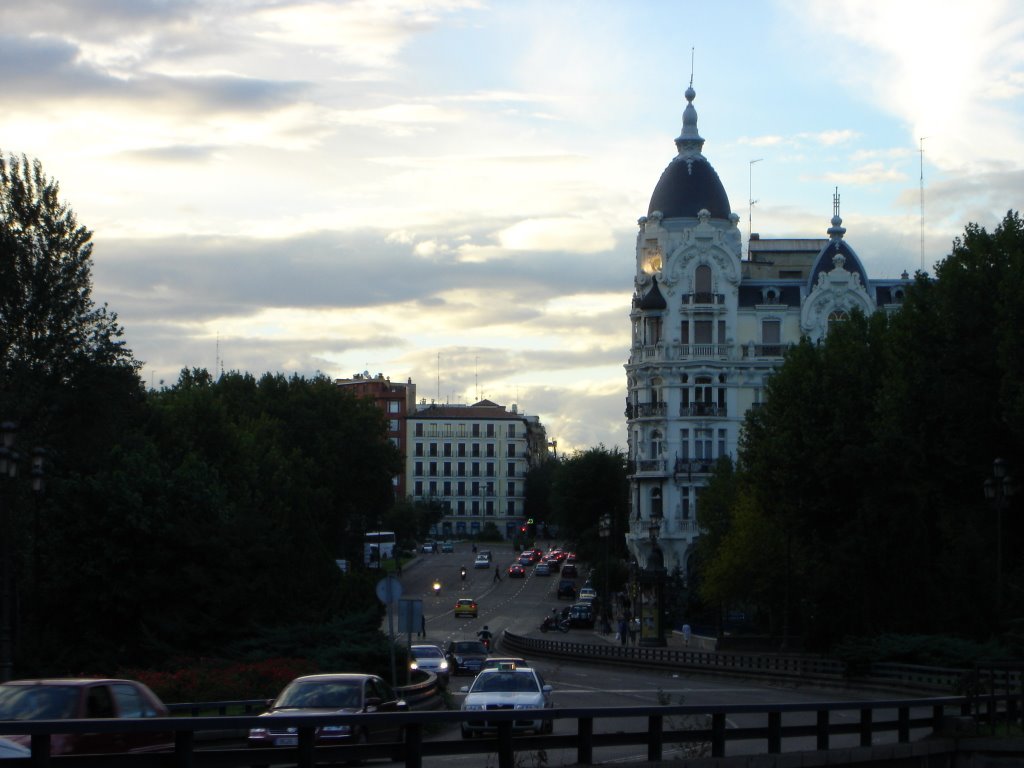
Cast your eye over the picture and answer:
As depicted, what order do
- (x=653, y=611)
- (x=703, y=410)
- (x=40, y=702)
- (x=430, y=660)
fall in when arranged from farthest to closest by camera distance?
(x=703, y=410) → (x=653, y=611) → (x=430, y=660) → (x=40, y=702)

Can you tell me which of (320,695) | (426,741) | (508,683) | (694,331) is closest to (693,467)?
(694,331)

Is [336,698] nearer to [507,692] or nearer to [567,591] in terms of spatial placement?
[507,692]

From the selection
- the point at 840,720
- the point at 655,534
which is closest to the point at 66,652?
the point at 840,720

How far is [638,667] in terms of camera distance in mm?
62406

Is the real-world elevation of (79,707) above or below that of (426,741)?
above

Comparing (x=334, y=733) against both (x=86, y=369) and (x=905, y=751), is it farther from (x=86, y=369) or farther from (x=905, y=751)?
(x=86, y=369)

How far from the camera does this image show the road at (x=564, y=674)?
29.8m

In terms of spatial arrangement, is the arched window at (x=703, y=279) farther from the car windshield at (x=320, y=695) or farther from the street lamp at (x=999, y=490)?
the car windshield at (x=320, y=695)

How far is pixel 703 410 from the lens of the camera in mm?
102562

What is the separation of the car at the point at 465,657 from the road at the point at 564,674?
2.35 metres

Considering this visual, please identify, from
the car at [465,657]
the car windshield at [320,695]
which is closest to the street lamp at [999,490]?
the car at [465,657]

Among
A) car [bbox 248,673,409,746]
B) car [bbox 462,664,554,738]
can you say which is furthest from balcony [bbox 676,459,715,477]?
car [bbox 248,673,409,746]

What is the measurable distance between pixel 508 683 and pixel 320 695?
23.3 ft

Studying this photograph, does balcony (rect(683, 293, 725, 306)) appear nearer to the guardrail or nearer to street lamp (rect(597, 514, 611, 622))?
street lamp (rect(597, 514, 611, 622))
